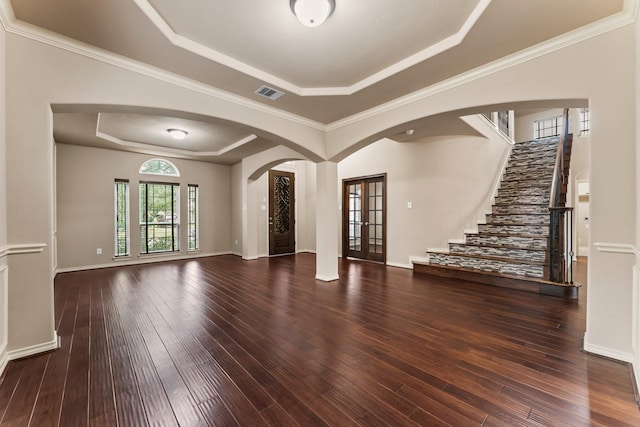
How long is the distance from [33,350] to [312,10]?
3.56m

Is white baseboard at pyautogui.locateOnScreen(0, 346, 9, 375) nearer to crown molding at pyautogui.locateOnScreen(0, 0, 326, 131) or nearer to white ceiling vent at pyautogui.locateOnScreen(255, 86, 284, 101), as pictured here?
crown molding at pyautogui.locateOnScreen(0, 0, 326, 131)

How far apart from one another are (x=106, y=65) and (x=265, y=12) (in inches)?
64.8

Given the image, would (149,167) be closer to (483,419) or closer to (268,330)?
(268,330)

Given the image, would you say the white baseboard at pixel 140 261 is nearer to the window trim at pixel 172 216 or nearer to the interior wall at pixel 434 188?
the window trim at pixel 172 216

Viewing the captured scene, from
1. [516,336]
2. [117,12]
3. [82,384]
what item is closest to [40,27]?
[117,12]

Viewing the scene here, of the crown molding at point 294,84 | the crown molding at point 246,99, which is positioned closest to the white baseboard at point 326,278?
the crown molding at point 246,99

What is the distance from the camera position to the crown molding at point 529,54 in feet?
6.86

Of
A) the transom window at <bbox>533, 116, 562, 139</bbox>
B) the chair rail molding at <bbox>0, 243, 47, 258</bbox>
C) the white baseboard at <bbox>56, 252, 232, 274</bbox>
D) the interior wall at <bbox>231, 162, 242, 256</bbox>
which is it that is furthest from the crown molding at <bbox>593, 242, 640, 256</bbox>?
the transom window at <bbox>533, 116, 562, 139</bbox>

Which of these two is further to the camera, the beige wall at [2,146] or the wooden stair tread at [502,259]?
the wooden stair tread at [502,259]

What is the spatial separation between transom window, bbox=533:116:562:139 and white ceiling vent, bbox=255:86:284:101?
9856mm

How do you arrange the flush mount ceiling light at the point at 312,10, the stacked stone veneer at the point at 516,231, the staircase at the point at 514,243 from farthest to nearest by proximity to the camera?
the stacked stone veneer at the point at 516,231 < the staircase at the point at 514,243 < the flush mount ceiling light at the point at 312,10

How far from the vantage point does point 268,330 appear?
2.69 m

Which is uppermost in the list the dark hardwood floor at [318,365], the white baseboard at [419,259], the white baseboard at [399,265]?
the white baseboard at [419,259]

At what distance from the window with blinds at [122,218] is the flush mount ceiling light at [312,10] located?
6.19 m
